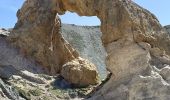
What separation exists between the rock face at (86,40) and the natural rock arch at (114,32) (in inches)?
1165

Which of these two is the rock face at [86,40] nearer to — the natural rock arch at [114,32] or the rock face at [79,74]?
the rock face at [79,74]

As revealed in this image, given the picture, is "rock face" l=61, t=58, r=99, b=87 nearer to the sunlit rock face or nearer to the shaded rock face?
the shaded rock face

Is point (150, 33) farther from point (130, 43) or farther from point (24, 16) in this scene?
point (24, 16)

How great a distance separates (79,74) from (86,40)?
124 feet

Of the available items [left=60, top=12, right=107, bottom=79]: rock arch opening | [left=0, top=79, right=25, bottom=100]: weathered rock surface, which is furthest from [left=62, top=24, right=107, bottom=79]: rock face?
[left=0, top=79, right=25, bottom=100]: weathered rock surface

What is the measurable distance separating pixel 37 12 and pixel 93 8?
5.15 m

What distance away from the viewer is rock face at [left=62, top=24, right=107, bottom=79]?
59934mm

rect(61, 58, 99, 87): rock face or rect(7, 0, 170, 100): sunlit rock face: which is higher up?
rect(7, 0, 170, 100): sunlit rock face

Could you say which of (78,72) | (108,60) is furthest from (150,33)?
(78,72)

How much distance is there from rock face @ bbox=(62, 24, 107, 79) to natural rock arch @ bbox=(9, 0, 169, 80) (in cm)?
2959

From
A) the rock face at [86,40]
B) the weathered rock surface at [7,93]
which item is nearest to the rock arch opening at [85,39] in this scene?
the rock face at [86,40]

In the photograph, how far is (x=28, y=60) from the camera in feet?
90.6

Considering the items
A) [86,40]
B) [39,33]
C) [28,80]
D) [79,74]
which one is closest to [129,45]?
[79,74]

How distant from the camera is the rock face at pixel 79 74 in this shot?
26938 millimetres
